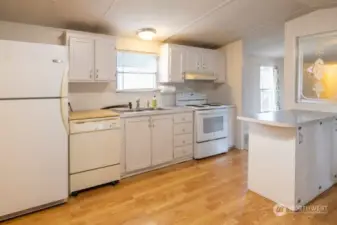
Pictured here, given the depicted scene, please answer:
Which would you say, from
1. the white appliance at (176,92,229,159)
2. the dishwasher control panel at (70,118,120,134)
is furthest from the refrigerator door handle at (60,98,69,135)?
the white appliance at (176,92,229,159)

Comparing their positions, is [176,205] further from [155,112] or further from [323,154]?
[323,154]

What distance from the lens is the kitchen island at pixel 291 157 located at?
2.46 m

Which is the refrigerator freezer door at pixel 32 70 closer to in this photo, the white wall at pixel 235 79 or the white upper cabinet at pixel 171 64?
the white upper cabinet at pixel 171 64

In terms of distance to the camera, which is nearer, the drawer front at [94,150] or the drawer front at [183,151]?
the drawer front at [94,150]

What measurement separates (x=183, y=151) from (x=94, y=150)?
5.32ft

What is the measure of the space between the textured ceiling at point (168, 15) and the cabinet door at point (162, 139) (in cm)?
144

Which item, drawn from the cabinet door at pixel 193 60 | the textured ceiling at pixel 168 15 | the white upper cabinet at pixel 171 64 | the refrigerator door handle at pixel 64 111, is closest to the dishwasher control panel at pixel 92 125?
the refrigerator door handle at pixel 64 111

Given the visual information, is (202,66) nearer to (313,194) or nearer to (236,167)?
(236,167)

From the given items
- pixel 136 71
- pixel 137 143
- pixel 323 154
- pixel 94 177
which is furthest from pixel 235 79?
pixel 94 177

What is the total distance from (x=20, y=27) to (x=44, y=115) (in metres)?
1.41

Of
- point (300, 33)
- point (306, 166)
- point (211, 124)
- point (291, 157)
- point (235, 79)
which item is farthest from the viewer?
point (235, 79)

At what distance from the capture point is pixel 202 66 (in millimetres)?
4613

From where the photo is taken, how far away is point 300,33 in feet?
11.8

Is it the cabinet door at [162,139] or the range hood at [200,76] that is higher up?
the range hood at [200,76]
